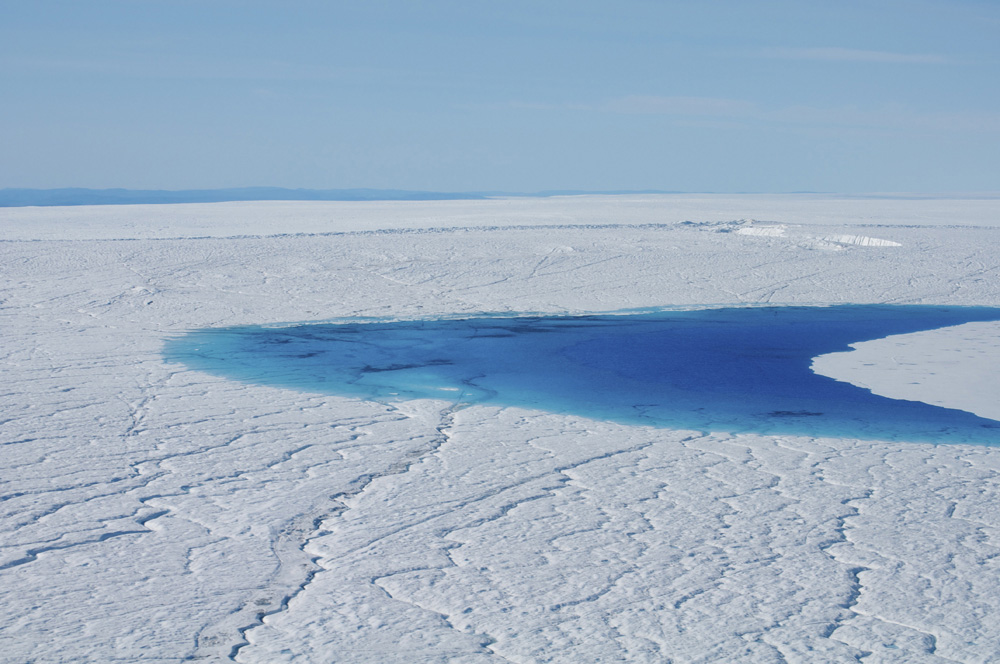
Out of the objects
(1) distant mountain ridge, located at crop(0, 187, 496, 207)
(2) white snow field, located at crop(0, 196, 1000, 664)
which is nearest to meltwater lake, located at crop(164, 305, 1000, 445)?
(2) white snow field, located at crop(0, 196, 1000, 664)

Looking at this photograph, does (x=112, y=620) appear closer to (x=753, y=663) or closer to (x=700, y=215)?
(x=753, y=663)

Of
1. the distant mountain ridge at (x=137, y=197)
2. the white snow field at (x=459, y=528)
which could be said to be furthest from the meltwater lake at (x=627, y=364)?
the distant mountain ridge at (x=137, y=197)

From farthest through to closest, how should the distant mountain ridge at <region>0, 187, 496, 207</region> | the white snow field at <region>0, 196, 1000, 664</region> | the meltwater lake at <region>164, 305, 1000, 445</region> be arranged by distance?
the distant mountain ridge at <region>0, 187, 496, 207</region> → the meltwater lake at <region>164, 305, 1000, 445</region> → the white snow field at <region>0, 196, 1000, 664</region>

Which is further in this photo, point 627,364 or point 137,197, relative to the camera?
point 137,197

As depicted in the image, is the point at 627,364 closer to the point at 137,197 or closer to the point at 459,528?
the point at 459,528

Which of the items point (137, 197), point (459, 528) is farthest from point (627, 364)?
point (137, 197)

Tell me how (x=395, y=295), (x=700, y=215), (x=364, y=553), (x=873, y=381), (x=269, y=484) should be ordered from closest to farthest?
(x=364, y=553), (x=269, y=484), (x=873, y=381), (x=395, y=295), (x=700, y=215)

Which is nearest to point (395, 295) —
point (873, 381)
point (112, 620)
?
point (873, 381)

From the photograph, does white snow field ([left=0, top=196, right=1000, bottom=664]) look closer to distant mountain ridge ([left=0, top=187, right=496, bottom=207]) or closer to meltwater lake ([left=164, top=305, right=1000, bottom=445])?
meltwater lake ([left=164, top=305, right=1000, bottom=445])
